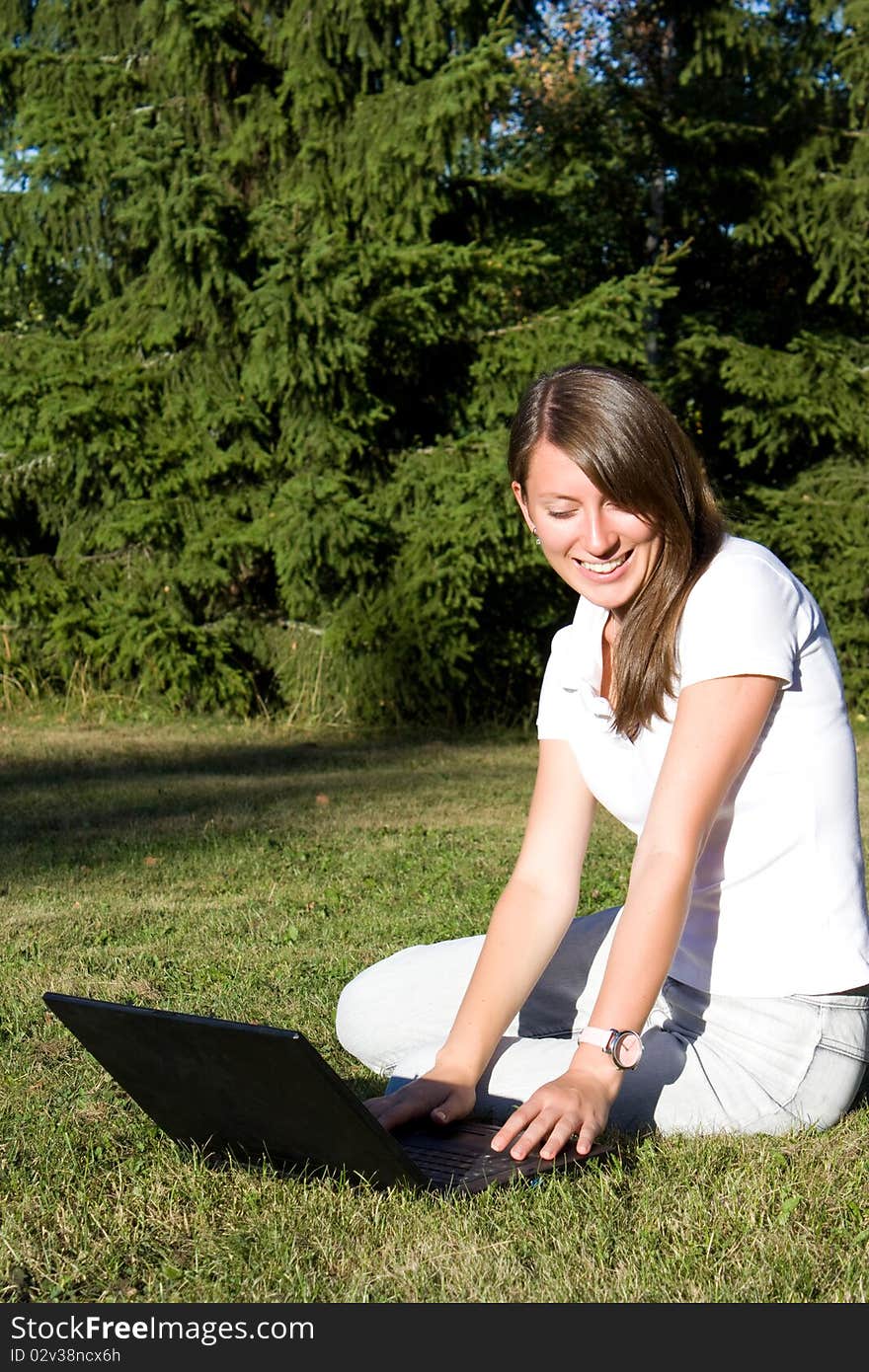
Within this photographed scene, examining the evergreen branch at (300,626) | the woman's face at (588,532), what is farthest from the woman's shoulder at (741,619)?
the evergreen branch at (300,626)

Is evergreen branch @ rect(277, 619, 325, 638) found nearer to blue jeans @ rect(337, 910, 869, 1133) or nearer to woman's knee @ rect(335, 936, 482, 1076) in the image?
woman's knee @ rect(335, 936, 482, 1076)

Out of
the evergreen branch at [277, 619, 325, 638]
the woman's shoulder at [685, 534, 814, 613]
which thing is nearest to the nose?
the woman's shoulder at [685, 534, 814, 613]

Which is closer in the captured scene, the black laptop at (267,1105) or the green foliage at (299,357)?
the black laptop at (267,1105)

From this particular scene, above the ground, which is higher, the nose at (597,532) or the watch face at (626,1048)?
the nose at (597,532)

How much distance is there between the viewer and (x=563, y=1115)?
2367 mm

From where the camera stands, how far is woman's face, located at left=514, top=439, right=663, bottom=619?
8.63 ft

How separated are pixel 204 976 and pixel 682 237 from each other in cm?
1134

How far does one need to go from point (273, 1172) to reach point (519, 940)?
2.12 feet

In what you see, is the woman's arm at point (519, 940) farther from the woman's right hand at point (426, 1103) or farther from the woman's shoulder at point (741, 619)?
the woman's shoulder at point (741, 619)

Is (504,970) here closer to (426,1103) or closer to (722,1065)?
(426,1103)

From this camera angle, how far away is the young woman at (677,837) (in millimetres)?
2500

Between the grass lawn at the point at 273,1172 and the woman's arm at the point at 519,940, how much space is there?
0.80ft

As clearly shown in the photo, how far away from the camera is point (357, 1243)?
231 cm

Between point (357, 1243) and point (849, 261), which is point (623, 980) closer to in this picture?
point (357, 1243)
